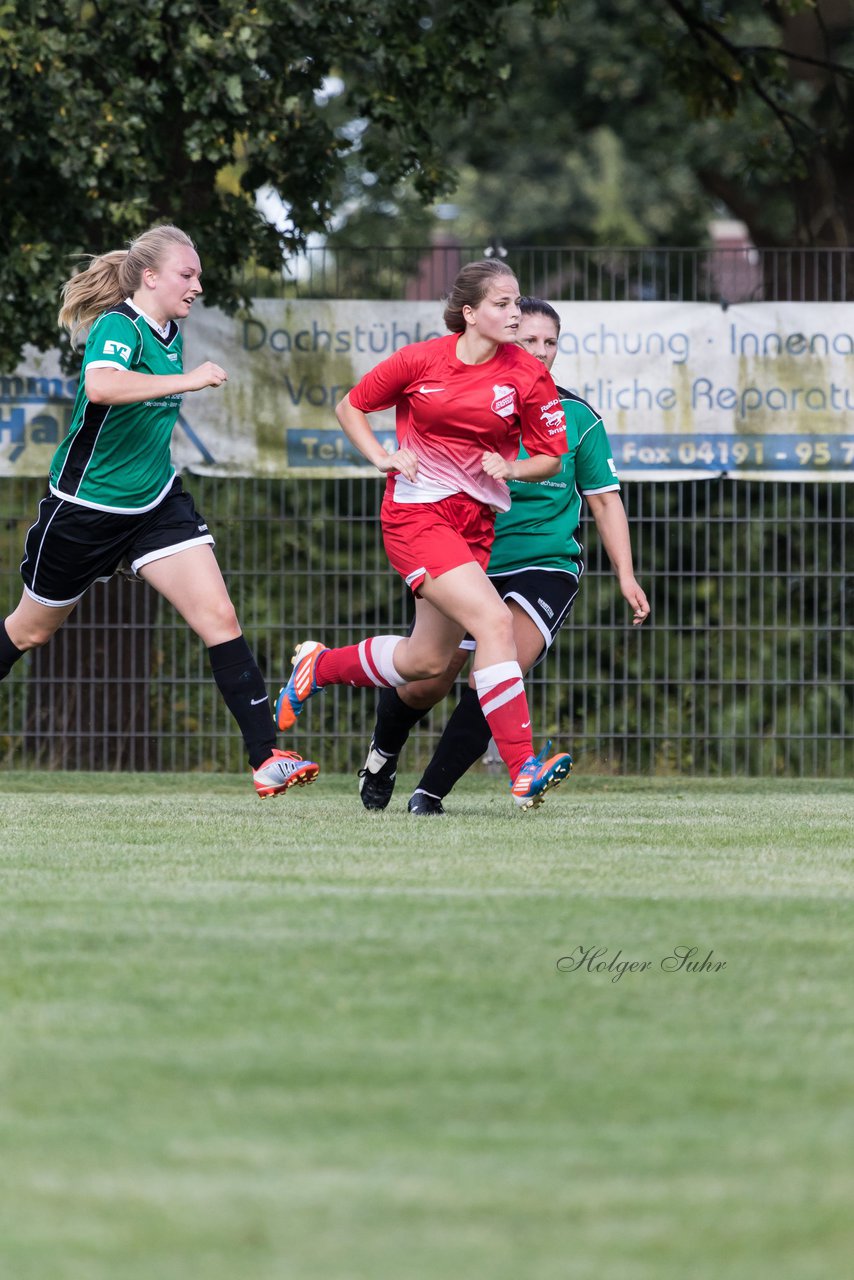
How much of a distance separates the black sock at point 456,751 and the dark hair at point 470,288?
1.36 meters

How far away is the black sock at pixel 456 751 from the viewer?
7.05 meters

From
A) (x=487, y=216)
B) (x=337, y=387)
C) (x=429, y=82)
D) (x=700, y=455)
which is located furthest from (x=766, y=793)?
(x=487, y=216)

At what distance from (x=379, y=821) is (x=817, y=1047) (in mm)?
3566

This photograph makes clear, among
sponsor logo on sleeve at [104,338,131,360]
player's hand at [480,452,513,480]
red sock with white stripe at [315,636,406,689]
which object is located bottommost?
red sock with white stripe at [315,636,406,689]

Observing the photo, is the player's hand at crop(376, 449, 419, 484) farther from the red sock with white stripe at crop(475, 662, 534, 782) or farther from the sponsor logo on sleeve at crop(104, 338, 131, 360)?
the sponsor logo on sleeve at crop(104, 338, 131, 360)

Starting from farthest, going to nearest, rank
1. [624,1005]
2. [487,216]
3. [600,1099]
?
1. [487,216]
2. [624,1005]
3. [600,1099]

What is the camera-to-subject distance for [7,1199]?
2.44 metres

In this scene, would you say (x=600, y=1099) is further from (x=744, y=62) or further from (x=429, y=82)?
(x=744, y=62)

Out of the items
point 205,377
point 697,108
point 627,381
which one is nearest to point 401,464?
point 205,377

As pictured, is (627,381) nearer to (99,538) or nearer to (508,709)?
(99,538)

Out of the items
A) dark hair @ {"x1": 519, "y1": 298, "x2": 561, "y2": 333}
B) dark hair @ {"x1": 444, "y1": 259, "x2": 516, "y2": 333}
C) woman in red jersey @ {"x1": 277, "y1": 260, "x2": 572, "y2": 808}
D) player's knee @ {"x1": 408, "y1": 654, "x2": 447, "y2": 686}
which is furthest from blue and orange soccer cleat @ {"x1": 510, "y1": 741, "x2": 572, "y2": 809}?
dark hair @ {"x1": 519, "y1": 298, "x2": 561, "y2": 333}

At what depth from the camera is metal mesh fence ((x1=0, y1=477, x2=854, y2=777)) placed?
1077cm

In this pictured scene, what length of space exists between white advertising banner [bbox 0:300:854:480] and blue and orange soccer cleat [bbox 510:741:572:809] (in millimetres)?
4371

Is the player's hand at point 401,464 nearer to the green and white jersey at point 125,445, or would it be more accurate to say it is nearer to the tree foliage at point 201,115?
the green and white jersey at point 125,445
